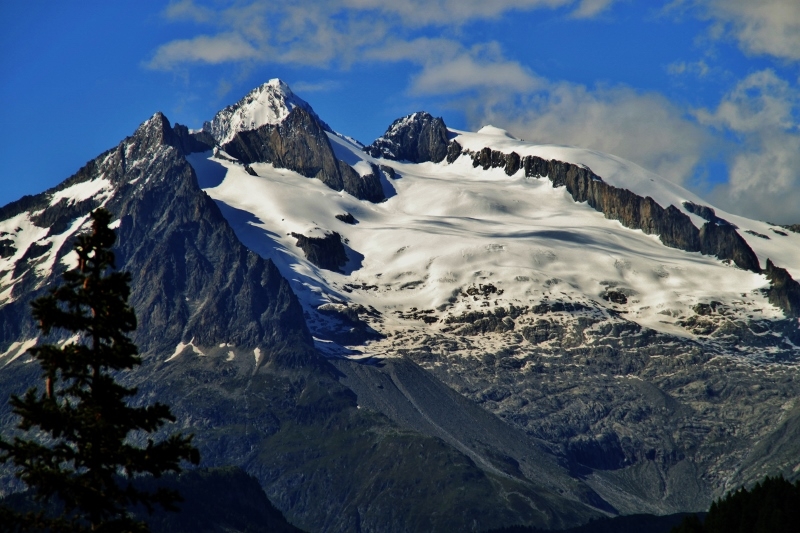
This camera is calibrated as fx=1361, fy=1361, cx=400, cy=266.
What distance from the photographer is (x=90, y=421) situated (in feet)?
168

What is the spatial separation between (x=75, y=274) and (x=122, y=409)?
18.0 ft

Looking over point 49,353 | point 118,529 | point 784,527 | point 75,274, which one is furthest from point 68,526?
point 784,527

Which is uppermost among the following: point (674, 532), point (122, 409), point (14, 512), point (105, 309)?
point (105, 309)

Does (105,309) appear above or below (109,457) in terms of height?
above

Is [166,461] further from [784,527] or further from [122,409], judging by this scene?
[784,527]

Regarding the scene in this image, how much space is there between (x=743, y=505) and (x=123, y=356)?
129512 mm

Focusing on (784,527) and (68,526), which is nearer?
(68,526)

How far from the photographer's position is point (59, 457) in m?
50.9

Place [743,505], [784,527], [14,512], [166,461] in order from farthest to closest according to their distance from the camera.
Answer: [743,505] → [784,527] → [166,461] → [14,512]

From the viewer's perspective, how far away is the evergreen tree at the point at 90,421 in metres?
49.6

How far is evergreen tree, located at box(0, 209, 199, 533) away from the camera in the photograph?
4962 centimetres

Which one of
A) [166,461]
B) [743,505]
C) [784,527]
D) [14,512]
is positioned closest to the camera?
[14,512]

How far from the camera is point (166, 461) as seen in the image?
2041 inches

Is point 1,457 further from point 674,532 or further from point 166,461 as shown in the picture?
point 674,532
